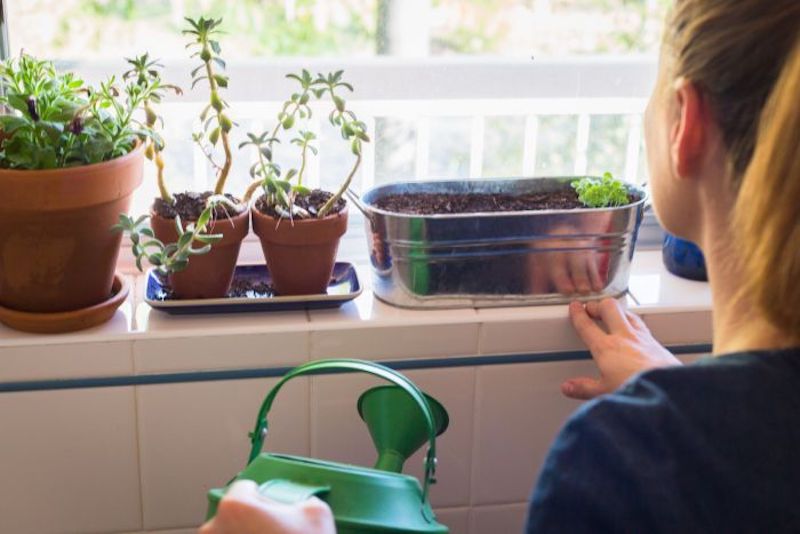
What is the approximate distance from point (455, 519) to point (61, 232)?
0.60 meters

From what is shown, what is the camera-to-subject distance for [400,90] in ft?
4.66

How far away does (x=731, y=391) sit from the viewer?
2.43ft

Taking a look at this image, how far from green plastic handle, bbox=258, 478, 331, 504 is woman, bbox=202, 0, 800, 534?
229 mm

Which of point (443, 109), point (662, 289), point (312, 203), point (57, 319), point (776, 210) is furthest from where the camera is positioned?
point (443, 109)

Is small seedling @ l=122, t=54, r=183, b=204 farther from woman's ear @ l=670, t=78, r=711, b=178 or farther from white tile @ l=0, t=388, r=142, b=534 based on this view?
woman's ear @ l=670, t=78, r=711, b=178

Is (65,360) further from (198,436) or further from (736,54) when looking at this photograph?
(736,54)

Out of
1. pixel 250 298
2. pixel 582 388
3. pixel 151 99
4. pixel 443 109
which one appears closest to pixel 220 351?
pixel 250 298

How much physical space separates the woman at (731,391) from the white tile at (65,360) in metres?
0.58

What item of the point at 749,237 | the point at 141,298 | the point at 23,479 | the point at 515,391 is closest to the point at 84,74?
the point at 141,298

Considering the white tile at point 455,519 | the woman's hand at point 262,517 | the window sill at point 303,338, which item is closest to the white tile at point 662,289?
the window sill at point 303,338

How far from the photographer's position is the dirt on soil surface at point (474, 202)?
1.28 metres

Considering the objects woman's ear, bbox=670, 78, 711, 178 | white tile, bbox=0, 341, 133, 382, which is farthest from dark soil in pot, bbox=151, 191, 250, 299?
woman's ear, bbox=670, 78, 711, 178

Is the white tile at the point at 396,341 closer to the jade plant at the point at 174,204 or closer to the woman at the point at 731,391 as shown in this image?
the jade plant at the point at 174,204

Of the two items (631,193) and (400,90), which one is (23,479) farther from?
(631,193)
